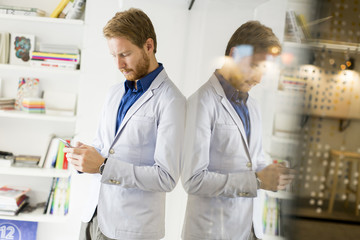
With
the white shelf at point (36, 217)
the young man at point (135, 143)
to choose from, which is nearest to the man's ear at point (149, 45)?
the young man at point (135, 143)

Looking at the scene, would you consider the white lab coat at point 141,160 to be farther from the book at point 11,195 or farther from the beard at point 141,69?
the book at point 11,195

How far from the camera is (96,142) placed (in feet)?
3.97

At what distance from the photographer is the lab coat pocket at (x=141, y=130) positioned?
104 centimetres

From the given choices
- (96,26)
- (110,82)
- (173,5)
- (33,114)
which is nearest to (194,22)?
(173,5)

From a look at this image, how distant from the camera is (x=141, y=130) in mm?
1057

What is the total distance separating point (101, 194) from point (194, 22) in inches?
25.1

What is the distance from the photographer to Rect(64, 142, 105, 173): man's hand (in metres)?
1.15

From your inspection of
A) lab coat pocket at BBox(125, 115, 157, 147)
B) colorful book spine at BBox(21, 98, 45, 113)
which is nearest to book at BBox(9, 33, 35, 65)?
colorful book spine at BBox(21, 98, 45, 113)

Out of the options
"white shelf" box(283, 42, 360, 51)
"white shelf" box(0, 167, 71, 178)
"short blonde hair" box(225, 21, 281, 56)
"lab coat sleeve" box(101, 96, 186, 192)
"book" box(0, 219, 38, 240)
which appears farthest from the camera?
"book" box(0, 219, 38, 240)

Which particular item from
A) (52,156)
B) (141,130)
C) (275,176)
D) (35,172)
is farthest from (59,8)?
(275,176)

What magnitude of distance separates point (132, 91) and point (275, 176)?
70 centimetres

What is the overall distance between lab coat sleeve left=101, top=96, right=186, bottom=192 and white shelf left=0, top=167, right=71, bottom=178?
5.14 feet

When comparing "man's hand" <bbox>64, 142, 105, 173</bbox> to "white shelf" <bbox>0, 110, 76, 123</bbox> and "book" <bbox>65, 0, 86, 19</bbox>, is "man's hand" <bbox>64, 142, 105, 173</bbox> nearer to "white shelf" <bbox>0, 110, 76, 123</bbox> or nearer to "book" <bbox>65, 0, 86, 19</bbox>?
"white shelf" <bbox>0, 110, 76, 123</bbox>

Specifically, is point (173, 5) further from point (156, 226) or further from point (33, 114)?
point (33, 114)
